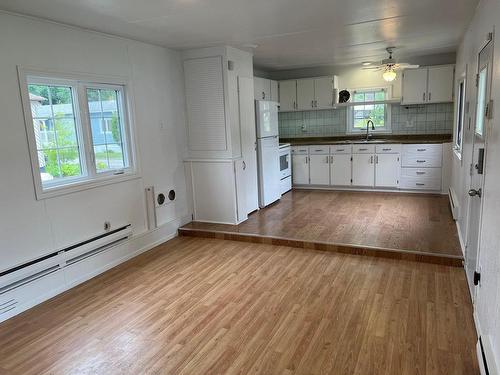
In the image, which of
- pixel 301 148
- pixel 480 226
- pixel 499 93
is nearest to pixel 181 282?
pixel 480 226

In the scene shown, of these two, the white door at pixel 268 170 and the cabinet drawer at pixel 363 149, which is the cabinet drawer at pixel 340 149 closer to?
the cabinet drawer at pixel 363 149

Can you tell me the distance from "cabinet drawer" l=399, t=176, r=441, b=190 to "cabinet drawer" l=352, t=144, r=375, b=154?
71cm

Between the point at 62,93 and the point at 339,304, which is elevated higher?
the point at 62,93

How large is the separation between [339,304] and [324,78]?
16.6 ft

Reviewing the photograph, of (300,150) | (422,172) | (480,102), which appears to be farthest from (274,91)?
(480,102)

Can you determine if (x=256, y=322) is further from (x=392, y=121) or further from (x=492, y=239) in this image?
(x=392, y=121)

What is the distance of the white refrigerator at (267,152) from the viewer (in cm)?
551

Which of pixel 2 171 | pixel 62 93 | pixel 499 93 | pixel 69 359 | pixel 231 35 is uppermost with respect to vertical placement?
pixel 231 35

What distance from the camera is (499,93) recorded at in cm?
207

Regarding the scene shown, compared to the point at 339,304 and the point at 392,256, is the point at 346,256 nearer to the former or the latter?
the point at 392,256

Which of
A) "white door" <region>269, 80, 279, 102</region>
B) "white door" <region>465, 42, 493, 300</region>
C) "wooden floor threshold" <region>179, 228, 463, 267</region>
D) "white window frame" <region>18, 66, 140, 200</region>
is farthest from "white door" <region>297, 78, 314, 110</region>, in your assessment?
"white door" <region>465, 42, 493, 300</region>

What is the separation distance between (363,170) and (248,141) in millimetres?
2541

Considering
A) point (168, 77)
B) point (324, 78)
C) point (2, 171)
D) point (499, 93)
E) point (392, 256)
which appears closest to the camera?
point (499, 93)

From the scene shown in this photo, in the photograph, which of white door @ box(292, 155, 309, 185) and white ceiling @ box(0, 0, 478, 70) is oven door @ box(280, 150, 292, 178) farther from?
white ceiling @ box(0, 0, 478, 70)
